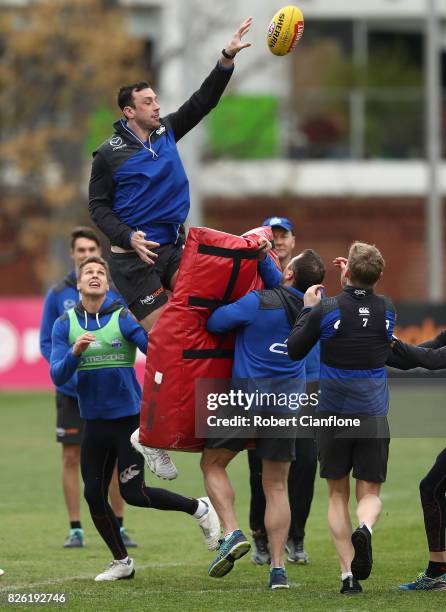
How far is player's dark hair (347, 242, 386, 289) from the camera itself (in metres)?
8.59

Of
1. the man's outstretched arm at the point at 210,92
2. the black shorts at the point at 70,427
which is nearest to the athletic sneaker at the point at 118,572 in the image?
the black shorts at the point at 70,427

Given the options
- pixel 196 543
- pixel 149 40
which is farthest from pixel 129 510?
pixel 149 40

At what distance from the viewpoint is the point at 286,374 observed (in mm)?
8984

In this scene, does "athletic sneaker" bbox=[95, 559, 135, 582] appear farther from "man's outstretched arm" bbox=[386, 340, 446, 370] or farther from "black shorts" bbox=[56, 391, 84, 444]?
"man's outstretched arm" bbox=[386, 340, 446, 370]

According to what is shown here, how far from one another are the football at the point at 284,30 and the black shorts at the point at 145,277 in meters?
1.47

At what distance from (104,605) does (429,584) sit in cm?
205

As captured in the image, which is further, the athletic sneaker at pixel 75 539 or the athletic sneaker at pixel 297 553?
the athletic sneaker at pixel 75 539

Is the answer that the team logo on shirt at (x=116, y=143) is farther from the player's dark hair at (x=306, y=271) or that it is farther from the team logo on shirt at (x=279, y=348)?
the team logo on shirt at (x=279, y=348)

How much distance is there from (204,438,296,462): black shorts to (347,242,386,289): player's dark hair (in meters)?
1.12

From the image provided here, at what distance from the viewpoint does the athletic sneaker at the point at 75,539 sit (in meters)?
11.2

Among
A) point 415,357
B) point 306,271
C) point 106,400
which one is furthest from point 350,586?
point 106,400

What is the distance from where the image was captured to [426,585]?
8.91 meters

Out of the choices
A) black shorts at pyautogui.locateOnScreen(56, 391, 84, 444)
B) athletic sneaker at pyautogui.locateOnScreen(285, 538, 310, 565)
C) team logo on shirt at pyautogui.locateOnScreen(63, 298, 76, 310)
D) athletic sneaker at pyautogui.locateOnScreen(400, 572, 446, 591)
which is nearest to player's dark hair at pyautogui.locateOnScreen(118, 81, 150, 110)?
team logo on shirt at pyautogui.locateOnScreen(63, 298, 76, 310)

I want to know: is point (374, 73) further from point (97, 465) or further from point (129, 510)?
point (97, 465)
